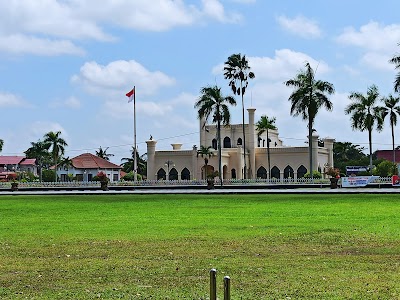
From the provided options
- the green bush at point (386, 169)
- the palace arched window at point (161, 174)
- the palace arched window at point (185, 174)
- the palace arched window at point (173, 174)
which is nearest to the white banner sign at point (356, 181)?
the green bush at point (386, 169)

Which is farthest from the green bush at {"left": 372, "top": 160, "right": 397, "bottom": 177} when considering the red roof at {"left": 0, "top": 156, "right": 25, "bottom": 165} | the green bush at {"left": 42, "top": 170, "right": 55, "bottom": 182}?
the red roof at {"left": 0, "top": 156, "right": 25, "bottom": 165}

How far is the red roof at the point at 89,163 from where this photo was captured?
343 ft

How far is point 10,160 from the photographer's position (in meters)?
131

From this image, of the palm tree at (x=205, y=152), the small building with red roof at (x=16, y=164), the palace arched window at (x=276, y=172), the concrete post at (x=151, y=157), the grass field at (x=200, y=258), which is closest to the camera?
the grass field at (x=200, y=258)

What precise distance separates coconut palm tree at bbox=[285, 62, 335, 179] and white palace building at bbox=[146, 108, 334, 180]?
38.5 feet

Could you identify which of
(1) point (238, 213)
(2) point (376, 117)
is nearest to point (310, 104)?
(2) point (376, 117)

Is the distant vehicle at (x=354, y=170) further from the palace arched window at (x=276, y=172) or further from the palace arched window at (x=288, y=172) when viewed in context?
the palace arched window at (x=276, y=172)

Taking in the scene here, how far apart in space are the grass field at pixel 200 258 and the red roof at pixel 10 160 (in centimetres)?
11170

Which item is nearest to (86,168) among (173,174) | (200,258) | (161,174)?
(161,174)

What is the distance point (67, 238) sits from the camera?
1642 centimetres

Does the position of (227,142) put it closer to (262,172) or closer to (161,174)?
(262,172)

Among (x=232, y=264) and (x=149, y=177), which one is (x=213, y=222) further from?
(x=149, y=177)

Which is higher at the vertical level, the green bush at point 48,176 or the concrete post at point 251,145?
the concrete post at point 251,145

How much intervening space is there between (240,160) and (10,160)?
210 feet
